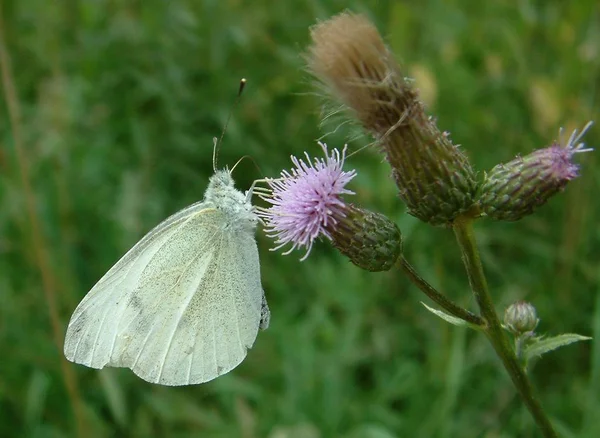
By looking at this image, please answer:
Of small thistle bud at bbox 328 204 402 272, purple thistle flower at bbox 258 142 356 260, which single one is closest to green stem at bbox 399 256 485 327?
small thistle bud at bbox 328 204 402 272

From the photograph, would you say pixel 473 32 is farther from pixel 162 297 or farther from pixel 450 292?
pixel 162 297

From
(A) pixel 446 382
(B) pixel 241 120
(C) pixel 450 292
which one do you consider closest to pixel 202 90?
(B) pixel 241 120

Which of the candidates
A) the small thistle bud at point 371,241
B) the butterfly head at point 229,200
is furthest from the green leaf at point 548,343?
the butterfly head at point 229,200

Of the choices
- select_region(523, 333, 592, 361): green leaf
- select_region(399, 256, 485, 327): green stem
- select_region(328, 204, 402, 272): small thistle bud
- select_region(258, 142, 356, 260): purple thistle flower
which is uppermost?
select_region(258, 142, 356, 260): purple thistle flower

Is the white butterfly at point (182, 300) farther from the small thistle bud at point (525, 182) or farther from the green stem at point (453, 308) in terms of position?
the small thistle bud at point (525, 182)

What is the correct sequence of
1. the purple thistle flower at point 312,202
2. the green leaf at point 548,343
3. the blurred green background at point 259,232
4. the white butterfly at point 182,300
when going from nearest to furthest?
the green leaf at point 548,343
the purple thistle flower at point 312,202
the white butterfly at point 182,300
the blurred green background at point 259,232

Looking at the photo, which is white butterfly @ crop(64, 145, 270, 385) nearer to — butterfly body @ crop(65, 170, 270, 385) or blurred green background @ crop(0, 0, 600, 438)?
butterfly body @ crop(65, 170, 270, 385)
